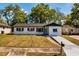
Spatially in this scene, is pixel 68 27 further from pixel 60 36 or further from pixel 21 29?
pixel 21 29

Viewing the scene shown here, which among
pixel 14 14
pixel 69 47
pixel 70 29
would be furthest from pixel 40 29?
pixel 69 47

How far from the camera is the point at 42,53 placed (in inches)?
365

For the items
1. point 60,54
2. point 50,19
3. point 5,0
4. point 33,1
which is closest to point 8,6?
point 5,0

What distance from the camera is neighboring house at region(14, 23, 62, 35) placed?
34.5 ft

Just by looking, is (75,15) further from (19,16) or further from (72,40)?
(19,16)

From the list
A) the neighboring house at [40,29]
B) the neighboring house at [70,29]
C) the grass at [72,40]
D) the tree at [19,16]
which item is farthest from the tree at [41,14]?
the grass at [72,40]

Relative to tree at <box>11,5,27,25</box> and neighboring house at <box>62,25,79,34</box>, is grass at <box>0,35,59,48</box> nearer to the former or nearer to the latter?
tree at <box>11,5,27,25</box>

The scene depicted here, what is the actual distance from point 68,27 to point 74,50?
4.35 ft

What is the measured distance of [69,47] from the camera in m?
9.77

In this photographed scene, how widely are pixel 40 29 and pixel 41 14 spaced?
78cm

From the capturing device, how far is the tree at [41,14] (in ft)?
32.1

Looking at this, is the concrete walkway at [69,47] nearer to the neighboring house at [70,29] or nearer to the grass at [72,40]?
the grass at [72,40]

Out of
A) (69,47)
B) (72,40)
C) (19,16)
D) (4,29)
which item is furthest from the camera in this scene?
(4,29)

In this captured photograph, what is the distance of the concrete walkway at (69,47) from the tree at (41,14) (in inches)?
31.0
